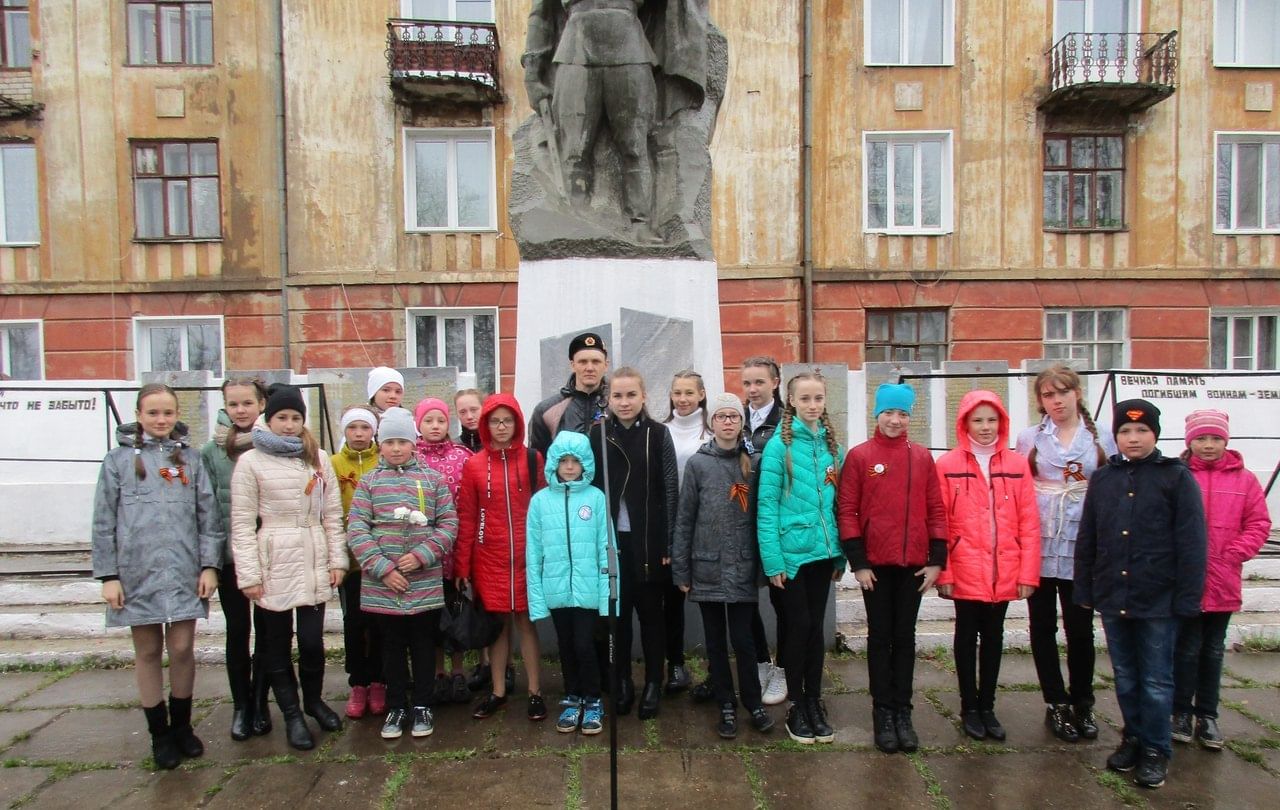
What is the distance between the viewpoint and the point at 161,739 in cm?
337

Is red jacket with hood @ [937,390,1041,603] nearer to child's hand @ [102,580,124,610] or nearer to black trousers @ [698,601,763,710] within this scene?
black trousers @ [698,601,763,710]

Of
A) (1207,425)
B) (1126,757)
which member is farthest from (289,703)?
(1207,425)

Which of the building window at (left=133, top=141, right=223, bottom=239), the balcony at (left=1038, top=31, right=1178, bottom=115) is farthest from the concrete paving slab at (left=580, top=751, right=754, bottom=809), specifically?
the balcony at (left=1038, top=31, right=1178, bottom=115)

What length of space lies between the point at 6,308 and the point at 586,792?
1514cm

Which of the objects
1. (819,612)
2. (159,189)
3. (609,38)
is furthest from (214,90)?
(819,612)

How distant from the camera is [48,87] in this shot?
1349 centimetres

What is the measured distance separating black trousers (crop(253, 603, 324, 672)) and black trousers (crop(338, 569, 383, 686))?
222 millimetres

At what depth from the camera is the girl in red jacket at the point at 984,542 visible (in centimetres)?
339

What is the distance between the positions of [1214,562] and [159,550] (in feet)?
14.3

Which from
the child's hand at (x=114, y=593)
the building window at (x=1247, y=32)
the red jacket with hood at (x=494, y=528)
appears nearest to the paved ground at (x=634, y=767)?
the red jacket with hood at (x=494, y=528)

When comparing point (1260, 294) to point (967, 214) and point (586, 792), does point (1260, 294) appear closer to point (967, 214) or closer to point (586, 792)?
point (967, 214)

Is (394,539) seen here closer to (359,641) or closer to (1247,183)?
(359,641)

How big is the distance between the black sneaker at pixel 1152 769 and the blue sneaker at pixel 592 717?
2101mm

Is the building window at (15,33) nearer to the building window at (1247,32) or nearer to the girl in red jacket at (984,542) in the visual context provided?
the girl in red jacket at (984,542)
